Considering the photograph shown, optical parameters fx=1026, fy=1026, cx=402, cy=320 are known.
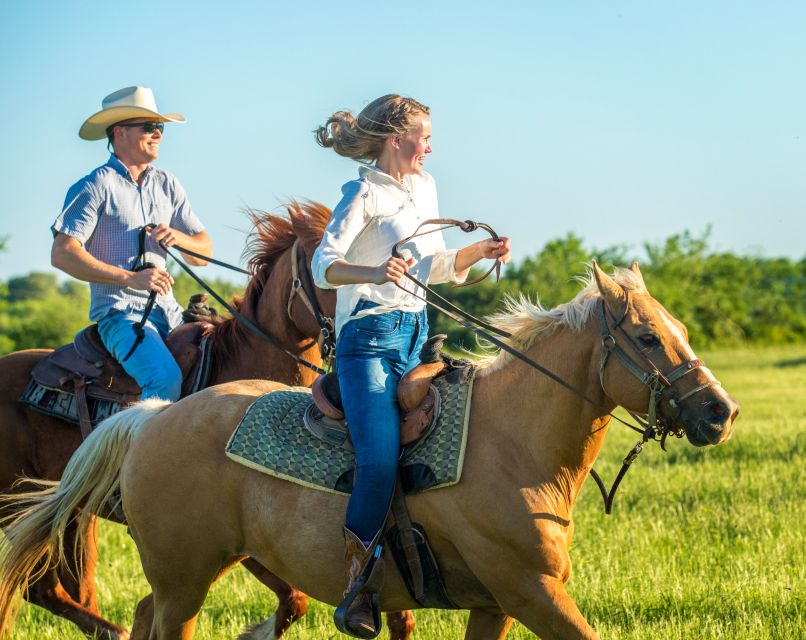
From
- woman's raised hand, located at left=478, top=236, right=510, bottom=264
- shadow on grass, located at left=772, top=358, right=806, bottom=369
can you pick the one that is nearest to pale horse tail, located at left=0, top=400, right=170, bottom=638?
woman's raised hand, located at left=478, top=236, right=510, bottom=264

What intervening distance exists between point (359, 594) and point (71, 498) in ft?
6.08

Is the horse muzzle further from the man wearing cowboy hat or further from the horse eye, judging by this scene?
the man wearing cowboy hat

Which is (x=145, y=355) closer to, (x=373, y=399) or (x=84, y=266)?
(x=84, y=266)

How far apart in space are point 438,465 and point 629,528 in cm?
502

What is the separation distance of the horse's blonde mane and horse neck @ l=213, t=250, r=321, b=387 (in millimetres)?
1988

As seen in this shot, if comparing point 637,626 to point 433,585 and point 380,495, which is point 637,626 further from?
point 380,495

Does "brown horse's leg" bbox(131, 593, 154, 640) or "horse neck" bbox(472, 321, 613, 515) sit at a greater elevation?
"horse neck" bbox(472, 321, 613, 515)

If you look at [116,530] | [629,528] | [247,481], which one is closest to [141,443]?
[247,481]

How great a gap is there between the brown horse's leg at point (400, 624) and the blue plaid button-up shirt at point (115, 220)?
2540mm

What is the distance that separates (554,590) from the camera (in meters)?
4.57

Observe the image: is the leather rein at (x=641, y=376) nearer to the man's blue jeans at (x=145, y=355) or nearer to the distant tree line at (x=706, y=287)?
the man's blue jeans at (x=145, y=355)

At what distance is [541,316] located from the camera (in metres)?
4.92

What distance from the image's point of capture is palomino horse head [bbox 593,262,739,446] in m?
4.32

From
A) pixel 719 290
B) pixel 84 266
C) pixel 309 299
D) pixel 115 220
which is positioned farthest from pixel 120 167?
pixel 719 290
